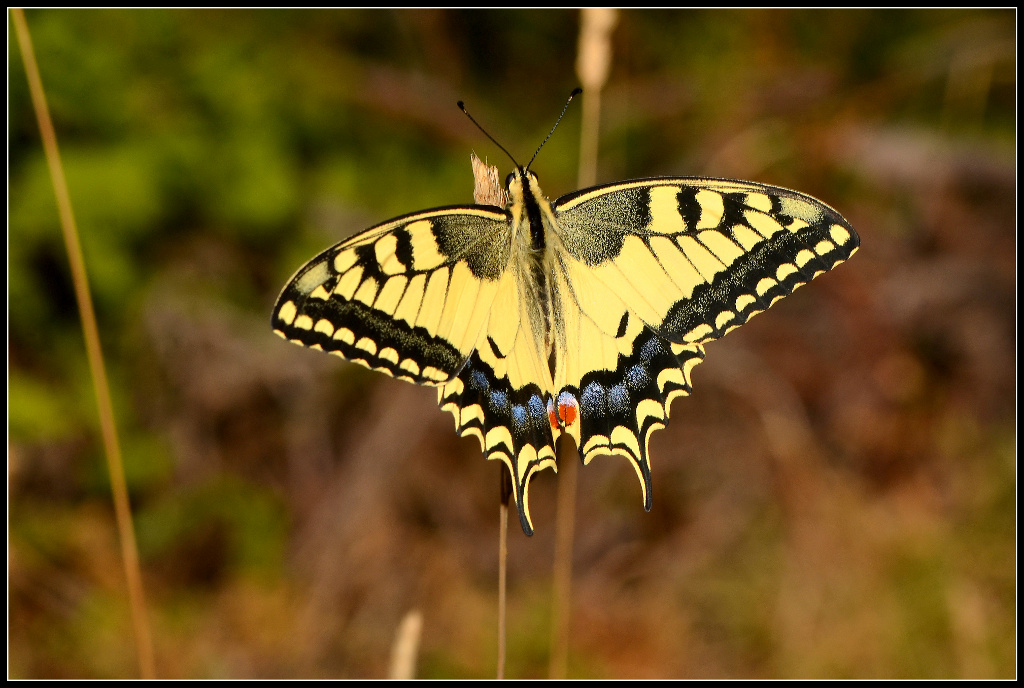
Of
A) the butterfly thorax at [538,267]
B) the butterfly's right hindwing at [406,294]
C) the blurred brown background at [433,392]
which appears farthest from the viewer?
the blurred brown background at [433,392]

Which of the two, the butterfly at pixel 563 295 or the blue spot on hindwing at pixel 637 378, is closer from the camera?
the butterfly at pixel 563 295

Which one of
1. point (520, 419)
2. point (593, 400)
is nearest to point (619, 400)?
point (593, 400)

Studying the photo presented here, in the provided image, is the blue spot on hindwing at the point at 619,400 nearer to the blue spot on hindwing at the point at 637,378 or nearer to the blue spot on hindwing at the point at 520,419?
the blue spot on hindwing at the point at 637,378

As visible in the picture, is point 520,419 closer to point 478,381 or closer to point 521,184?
point 478,381

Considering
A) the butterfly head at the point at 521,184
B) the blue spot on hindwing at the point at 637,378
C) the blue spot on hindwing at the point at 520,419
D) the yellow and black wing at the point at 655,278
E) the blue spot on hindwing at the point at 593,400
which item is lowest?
the blue spot on hindwing at the point at 520,419

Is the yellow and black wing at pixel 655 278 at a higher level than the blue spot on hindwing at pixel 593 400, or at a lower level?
higher

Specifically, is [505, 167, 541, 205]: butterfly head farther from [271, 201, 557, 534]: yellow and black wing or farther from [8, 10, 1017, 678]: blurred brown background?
[8, 10, 1017, 678]: blurred brown background

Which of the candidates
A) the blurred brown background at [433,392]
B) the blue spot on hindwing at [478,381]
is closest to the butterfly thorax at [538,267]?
the blue spot on hindwing at [478,381]
